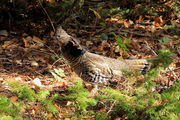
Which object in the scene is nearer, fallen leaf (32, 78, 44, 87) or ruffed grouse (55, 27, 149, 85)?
ruffed grouse (55, 27, 149, 85)

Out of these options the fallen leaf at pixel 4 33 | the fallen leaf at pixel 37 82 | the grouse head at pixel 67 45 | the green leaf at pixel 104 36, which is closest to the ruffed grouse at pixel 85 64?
the grouse head at pixel 67 45

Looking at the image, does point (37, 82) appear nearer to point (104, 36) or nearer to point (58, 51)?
point (58, 51)

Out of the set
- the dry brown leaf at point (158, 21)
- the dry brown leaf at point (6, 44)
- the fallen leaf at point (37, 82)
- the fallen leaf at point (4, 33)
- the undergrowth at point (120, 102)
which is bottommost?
the dry brown leaf at point (6, 44)

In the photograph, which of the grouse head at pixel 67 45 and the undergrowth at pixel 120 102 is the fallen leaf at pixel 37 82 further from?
the undergrowth at pixel 120 102

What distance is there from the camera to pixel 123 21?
8.83 m

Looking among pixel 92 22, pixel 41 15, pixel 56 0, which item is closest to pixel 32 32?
pixel 41 15

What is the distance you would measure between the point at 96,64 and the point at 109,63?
0.29 metres

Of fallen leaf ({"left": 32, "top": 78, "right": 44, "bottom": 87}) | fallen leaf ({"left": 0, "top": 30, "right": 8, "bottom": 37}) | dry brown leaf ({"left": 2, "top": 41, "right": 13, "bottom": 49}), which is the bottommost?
dry brown leaf ({"left": 2, "top": 41, "right": 13, "bottom": 49})

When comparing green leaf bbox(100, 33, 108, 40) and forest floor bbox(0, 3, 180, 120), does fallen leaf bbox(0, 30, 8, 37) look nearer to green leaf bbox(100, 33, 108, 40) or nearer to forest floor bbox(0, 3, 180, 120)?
forest floor bbox(0, 3, 180, 120)

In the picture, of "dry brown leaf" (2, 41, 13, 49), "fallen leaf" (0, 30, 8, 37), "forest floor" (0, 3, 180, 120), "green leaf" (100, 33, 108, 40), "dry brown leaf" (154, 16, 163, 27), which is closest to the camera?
"forest floor" (0, 3, 180, 120)

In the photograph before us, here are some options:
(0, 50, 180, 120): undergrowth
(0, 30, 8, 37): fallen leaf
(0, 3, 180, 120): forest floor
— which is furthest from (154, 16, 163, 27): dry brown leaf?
(0, 50, 180, 120): undergrowth

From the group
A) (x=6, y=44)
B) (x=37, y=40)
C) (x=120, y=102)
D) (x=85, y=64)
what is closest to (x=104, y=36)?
(x=37, y=40)

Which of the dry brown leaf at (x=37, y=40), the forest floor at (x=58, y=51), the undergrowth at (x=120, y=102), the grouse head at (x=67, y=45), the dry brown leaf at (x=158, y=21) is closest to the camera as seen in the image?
the undergrowth at (x=120, y=102)

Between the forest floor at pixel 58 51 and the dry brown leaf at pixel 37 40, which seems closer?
the forest floor at pixel 58 51
